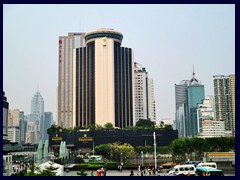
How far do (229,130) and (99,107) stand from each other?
4868 centimetres

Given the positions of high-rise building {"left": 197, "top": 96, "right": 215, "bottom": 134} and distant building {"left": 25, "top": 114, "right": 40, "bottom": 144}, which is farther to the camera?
distant building {"left": 25, "top": 114, "right": 40, "bottom": 144}

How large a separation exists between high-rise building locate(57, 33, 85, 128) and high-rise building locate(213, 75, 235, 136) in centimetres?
3763

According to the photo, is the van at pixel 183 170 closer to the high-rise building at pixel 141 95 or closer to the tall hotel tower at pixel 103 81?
the tall hotel tower at pixel 103 81

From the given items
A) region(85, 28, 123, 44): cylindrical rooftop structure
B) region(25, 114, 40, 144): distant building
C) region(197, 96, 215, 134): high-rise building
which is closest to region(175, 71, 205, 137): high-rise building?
region(197, 96, 215, 134): high-rise building

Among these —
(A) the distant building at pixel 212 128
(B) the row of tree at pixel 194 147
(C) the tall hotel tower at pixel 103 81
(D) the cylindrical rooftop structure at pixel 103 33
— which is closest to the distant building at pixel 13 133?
(C) the tall hotel tower at pixel 103 81

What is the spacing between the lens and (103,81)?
56.4 metres

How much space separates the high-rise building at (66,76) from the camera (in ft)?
269

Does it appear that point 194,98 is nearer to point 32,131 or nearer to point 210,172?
point 32,131

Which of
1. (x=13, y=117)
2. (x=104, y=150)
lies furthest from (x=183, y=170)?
(x=13, y=117)

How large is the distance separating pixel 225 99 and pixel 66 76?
42681 millimetres

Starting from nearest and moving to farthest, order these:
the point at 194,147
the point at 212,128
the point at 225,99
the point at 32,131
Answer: the point at 194,147 < the point at 225,99 < the point at 212,128 < the point at 32,131

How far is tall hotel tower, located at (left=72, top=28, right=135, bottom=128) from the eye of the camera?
185ft

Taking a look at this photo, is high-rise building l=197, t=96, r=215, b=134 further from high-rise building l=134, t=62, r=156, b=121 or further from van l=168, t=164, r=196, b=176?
van l=168, t=164, r=196, b=176

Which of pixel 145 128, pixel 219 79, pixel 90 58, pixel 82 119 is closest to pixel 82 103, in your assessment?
pixel 82 119
